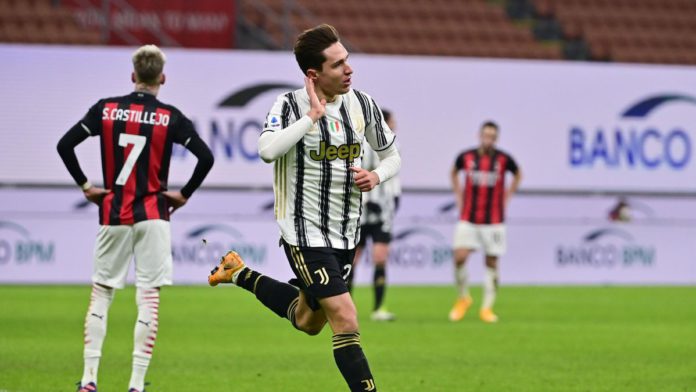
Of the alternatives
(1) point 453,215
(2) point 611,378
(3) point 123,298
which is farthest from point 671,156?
(2) point 611,378

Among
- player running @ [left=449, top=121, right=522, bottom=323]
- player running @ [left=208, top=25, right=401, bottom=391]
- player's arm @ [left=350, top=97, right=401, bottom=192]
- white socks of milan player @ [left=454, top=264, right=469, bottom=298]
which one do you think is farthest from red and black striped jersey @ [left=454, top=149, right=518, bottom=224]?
player running @ [left=208, top=25, right=401, bottom=391]

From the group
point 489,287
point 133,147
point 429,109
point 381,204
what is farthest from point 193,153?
point 429,109

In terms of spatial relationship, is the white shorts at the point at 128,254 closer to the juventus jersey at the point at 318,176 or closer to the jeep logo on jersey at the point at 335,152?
the juventus jersey at the point at 318,176

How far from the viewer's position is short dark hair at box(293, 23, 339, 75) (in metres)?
6.62

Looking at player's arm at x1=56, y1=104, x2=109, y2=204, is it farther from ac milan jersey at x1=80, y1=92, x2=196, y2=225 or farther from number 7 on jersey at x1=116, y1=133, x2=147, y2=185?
number 7 on jersey at x1=116, y1=133, x2=147, y2=185

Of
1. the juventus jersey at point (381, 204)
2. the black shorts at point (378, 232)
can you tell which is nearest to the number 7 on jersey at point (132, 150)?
the juventus jersey at point (381, 204)

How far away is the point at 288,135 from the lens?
636 cm

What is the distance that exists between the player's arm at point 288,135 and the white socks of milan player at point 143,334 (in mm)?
1609

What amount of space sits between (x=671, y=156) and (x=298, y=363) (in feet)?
41.5

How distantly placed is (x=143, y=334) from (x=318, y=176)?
172 centimetres

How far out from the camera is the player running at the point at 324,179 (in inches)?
256

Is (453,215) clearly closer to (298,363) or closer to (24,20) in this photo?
(24,20)

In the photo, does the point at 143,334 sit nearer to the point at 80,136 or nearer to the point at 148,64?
the point at 80,136

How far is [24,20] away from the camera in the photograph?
825 inches
